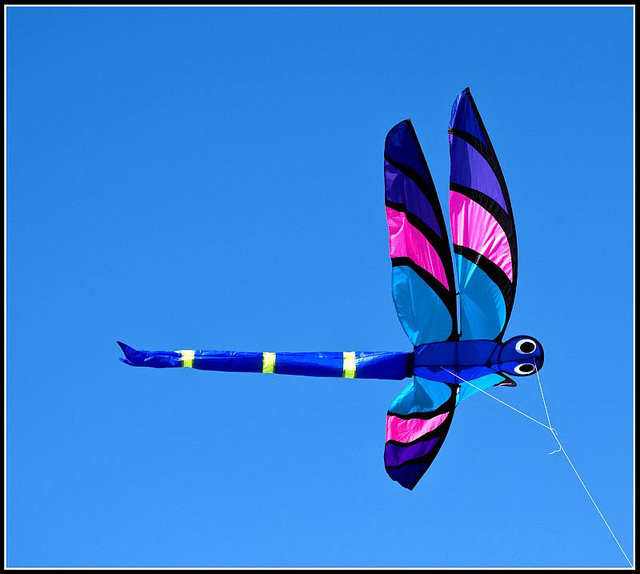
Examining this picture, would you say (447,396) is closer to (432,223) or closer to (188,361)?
(432,223)

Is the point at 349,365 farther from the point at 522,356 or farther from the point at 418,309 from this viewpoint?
the point at 522,356

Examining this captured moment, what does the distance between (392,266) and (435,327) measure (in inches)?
33.0

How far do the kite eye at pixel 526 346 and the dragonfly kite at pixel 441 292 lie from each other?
0.04 feet

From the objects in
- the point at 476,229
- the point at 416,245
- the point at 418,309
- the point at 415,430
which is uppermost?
the point at 476,229

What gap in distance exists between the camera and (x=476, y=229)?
11.8 metres

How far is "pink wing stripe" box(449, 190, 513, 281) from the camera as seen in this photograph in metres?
11.8

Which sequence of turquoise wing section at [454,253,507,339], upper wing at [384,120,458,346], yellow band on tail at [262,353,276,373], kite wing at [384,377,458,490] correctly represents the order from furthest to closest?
kite wing at [384,377,458,490]
yellow band on tail at [262,353,276,373]
turquoise wing section at [454,253,507,339]
upper wing at [384,120,458,346]

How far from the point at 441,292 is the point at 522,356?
113 cm

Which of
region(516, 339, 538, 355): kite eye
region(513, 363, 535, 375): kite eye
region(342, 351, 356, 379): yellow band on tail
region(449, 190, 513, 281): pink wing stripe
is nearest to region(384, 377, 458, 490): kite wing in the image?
region(342, 351, 356, 379): yellow band on tail

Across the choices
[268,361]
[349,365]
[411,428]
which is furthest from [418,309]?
[268,361]

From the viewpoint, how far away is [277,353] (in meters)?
11.9

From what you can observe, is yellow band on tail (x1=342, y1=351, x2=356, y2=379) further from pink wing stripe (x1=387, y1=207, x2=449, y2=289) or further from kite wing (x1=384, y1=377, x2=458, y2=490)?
pink wing stripe (x1=387, y1=207, x2=449, y2=289)

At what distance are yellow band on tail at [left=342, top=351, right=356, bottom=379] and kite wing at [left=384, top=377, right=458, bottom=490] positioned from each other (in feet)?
2.12

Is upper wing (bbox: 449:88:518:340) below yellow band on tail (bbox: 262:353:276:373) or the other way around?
the other way around
